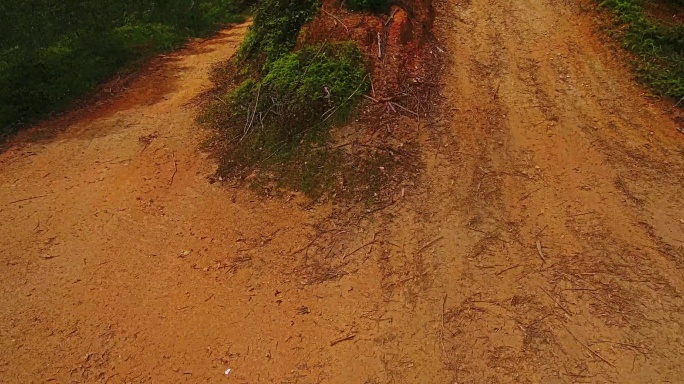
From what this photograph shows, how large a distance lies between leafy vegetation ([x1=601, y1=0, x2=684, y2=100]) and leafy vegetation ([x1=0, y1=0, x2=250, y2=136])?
27.6ft

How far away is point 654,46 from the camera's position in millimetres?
6945

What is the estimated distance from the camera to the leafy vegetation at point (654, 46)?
21.5 feet

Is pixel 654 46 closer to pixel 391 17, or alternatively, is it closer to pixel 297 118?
pixel 391 17

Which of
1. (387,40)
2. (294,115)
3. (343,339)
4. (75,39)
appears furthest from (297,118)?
(75,39)

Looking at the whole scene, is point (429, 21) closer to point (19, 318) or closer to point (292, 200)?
point (292, 200)

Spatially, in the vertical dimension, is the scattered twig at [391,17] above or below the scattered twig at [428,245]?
above

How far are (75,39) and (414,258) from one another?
8.85m

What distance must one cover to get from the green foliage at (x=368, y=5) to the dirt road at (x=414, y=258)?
1220 millimetres

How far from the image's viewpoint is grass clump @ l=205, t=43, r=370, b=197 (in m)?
6.34

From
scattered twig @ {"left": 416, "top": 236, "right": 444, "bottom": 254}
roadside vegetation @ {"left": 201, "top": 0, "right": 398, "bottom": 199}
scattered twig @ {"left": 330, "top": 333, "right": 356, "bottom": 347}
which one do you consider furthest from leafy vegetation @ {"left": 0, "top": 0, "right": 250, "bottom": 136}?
scattered twig @ {"left": 416, "top": 236, "right": 444, "bottom": 254}

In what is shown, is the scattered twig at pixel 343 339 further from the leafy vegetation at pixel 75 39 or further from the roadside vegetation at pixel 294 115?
the leafy vegetation at pixel 75 39

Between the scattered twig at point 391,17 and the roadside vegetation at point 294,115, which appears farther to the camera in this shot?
the scattered twig at point 391,17

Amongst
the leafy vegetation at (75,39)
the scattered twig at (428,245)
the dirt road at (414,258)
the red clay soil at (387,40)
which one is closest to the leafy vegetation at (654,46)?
the dirt road at (414,258)

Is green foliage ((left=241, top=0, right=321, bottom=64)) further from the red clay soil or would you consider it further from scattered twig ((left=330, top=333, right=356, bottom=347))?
scattered twig ((left=330, top=333, right=356, bottom=347))
